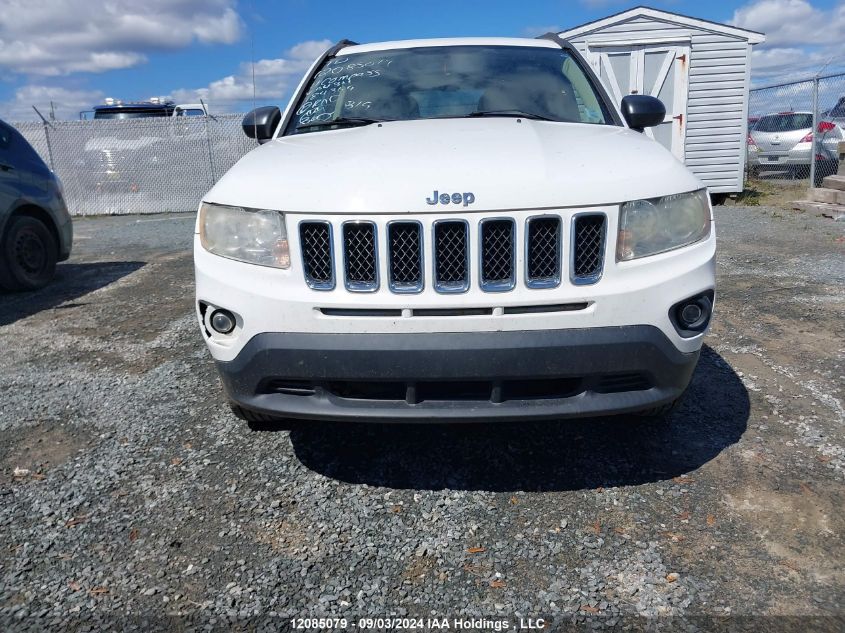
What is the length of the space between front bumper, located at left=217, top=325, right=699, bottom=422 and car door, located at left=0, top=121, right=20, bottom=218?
5.06 meters

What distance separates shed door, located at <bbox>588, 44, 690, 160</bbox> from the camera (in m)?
11.8

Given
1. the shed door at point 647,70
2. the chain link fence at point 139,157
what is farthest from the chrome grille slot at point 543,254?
the chain link fence at point 139,157

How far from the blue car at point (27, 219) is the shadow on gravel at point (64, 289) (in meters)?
0.16

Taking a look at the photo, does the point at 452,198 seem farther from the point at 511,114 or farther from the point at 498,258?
the point at 511,114

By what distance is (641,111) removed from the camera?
3432 millimetres

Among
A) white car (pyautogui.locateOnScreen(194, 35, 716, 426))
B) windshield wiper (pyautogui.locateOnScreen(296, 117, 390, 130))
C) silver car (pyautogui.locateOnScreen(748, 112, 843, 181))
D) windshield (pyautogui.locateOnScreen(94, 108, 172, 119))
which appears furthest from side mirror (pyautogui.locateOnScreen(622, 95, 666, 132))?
windshield (pyautogui.locateOnScreen(94, 108, 172, 119))

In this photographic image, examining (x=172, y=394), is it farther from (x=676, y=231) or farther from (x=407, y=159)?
(x=676, y=231)

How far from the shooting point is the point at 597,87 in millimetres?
3559

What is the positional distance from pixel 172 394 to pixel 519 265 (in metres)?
2.35

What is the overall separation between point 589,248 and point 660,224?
0.29 metres

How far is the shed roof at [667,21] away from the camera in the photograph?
11.5 metres

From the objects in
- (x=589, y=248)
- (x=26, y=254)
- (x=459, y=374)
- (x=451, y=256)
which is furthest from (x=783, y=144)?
(x=459, y=374)

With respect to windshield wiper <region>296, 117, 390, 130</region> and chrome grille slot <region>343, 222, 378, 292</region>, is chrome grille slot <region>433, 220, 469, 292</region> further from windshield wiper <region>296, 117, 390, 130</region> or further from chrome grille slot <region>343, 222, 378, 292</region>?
windshield wiper <region>296, 117, 390, 130</region>

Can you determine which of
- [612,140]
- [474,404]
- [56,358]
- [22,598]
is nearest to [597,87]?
[612,140]
